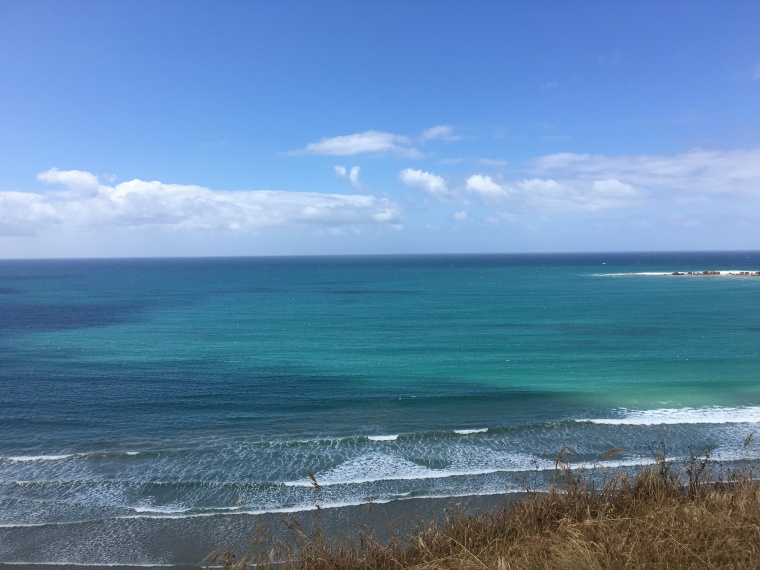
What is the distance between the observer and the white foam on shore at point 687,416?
2017 cm

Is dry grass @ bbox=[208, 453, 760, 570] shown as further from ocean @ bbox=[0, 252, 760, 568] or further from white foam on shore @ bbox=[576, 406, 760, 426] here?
white foam on shore @ bbox=[576, 406, 760, 426]

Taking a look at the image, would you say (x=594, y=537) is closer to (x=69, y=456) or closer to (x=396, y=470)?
(x=396, y=470)

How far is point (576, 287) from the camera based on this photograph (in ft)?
291

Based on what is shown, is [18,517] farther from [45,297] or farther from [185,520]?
[45,297]

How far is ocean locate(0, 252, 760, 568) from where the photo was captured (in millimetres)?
14305

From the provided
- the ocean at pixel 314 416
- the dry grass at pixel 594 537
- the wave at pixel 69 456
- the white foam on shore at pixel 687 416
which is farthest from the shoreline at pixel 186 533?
the white foam on shore at pixel 687 416

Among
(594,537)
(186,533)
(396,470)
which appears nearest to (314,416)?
(396,470)

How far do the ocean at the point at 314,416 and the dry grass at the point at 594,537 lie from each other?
3.76 feet

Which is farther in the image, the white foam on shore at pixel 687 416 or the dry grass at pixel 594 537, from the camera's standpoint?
the white foam on shore at pixel 687 416

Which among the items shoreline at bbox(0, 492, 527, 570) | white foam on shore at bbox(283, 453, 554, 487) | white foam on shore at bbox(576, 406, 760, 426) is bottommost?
shoreline at bbox(0, 492, 527, 570)

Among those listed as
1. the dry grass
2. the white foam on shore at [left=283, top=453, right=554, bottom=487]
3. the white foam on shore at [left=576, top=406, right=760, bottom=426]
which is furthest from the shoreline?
the white foam on shore at [left=576, top=406, right=760, bottom=426]

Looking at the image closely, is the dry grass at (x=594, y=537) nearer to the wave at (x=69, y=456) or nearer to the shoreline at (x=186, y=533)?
the shoreline at (x=186, y=533)

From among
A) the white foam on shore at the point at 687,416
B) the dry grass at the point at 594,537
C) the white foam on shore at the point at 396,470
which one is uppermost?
the dry grass at the point at 594,537

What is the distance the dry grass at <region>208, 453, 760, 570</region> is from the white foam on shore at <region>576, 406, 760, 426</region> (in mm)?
11847
